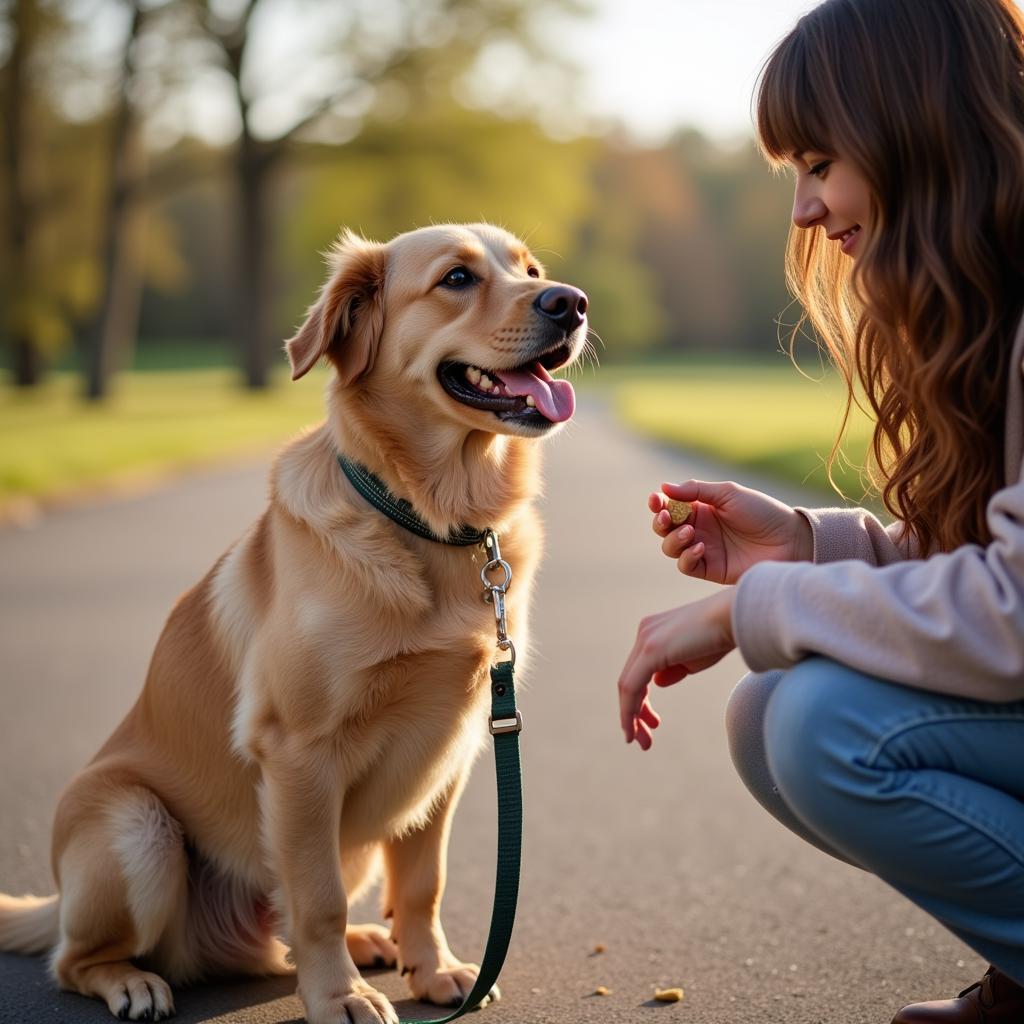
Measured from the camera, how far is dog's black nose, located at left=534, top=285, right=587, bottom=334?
309cm

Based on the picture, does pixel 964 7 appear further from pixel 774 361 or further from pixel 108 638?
pixel 774 361

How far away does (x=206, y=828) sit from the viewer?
284cm

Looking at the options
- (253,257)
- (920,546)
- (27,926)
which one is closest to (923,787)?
(920,546)

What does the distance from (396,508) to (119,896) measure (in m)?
1.01

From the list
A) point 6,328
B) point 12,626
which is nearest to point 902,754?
point 12,626

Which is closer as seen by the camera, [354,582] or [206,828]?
[354,582]

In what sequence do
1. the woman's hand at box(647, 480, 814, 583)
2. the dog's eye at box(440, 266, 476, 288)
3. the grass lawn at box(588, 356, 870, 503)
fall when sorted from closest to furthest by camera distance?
the woman's hand at box(647, 480, 814, 583)
the dog's eye at box(440, 266, 476, 288)
the grass lawn at box(588, 356, 870, 503)

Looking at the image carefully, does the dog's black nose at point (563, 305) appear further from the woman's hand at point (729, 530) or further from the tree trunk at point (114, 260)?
the tree trunk at point (114, 260)

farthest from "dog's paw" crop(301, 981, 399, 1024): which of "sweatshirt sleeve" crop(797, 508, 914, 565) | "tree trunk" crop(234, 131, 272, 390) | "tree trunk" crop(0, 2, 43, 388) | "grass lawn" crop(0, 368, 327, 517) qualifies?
"tree trunk" crop(0, 2, 43, 388)

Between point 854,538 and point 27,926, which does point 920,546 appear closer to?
point 854,538

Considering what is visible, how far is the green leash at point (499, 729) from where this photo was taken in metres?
2.38

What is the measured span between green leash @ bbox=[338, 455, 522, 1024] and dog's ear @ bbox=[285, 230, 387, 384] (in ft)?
0.93

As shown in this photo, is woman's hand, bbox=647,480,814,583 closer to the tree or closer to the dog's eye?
the dog's eye

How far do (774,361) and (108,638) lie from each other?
221 feet
